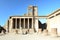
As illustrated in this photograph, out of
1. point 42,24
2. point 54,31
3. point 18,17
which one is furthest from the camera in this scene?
point 42,24

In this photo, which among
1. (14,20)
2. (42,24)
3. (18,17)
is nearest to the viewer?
(18,17)

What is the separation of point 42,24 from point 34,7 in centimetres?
837

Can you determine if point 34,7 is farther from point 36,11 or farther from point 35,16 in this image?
point 35,16

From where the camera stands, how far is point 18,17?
4703cm

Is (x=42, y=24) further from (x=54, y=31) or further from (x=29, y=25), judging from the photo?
(x=54, y=31)

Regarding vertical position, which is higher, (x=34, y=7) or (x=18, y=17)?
(x=34, y=7)

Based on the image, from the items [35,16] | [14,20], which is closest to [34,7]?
[35,16]

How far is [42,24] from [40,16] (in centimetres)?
968

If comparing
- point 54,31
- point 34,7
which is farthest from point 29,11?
point 54,31

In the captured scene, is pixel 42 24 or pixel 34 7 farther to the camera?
pixel 42 24

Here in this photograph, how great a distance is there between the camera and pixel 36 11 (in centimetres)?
5194

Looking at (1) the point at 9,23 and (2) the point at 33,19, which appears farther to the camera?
(1) the point at 9,23

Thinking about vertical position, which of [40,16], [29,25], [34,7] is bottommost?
[29,25]

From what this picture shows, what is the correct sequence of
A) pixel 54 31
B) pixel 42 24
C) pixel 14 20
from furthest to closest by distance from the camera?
pixel 42 24, pixel 14 20, pixel 54 31
